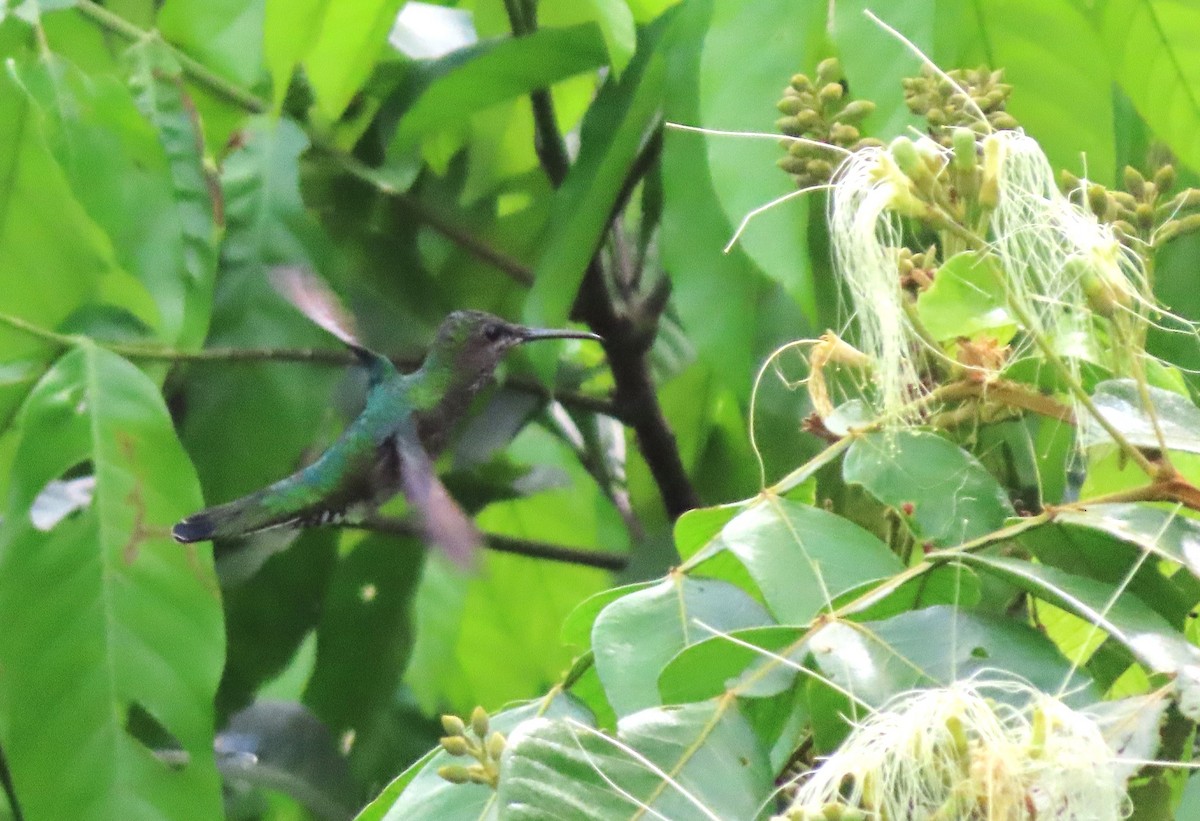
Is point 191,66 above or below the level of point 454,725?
above

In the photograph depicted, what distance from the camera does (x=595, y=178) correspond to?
3.25 feet

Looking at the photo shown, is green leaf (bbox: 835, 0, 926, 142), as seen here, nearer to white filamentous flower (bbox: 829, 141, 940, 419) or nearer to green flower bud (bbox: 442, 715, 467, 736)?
white filamentous flower (bbox: 829, 141, 940, 419)

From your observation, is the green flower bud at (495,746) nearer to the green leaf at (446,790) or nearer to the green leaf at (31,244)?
the green leaf at (446,790)

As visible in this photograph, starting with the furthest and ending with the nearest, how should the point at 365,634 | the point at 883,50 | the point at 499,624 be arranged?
the point at 499,624, the point at 365,634, the point at 883,50

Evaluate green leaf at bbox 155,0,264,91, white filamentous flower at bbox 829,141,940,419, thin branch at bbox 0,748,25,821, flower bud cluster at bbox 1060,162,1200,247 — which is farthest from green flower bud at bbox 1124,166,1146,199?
thin branch at bbox 0,748,25,821

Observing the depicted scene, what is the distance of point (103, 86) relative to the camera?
1.02 metres

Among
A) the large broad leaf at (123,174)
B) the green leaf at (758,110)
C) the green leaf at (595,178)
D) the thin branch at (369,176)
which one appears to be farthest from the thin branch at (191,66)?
the green leaf at (758,110)

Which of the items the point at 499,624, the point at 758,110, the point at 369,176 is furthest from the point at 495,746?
the point at 499,624

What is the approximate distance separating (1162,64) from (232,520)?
0.68 meters

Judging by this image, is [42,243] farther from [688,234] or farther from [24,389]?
[688,234]

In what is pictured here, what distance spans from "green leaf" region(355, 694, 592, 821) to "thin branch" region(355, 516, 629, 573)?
62cm

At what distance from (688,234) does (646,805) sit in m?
0.52

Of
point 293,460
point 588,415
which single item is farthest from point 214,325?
point 588,415

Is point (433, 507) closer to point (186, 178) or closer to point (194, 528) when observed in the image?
point (194, 528)
